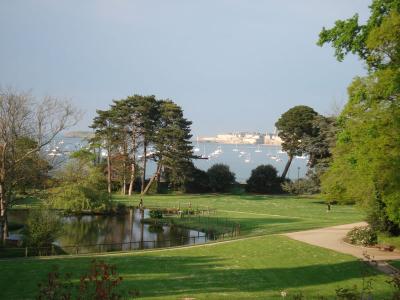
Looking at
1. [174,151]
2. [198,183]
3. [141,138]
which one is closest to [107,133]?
[141,138]

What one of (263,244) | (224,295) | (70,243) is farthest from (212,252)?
(70,243)

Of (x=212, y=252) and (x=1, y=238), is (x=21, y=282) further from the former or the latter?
(x=1, y=238)

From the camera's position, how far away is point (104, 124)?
71750 mm

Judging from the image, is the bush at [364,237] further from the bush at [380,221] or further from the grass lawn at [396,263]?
the grass lawn at [396,263]

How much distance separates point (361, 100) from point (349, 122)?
214 cm

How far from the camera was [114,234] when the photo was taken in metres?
38.0

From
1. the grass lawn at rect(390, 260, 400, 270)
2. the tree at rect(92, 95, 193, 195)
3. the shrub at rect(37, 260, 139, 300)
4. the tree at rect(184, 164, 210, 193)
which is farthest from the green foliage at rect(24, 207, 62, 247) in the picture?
the tree at rect(184, 164, 210, 193)

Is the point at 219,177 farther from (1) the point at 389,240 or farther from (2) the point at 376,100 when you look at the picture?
(2) the point at 376,100

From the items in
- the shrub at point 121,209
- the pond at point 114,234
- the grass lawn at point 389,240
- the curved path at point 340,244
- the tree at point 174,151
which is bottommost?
the pond at point 114,234

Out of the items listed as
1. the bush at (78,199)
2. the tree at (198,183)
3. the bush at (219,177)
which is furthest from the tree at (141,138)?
the bush at (78,199)

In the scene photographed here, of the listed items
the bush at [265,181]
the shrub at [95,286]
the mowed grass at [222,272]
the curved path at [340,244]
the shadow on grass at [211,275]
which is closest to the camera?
the shrub at [95,286]

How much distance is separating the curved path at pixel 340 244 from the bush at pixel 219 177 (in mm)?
40837

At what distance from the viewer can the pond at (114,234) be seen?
3219 cm

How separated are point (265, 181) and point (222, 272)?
57.7 m
